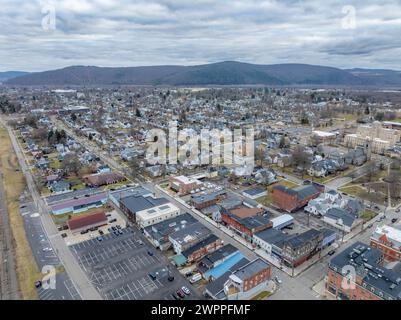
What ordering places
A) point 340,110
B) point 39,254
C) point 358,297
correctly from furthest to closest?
point 340,110, point 39,254, point 358,297

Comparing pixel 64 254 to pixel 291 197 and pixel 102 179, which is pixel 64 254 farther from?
pixel 291 197

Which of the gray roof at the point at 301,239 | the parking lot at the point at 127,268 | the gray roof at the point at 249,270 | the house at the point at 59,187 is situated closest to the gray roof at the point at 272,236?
the gray roof at the point at 301,239

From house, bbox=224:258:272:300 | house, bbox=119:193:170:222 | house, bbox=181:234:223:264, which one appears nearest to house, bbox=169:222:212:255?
house, bbox=181:234:223:264

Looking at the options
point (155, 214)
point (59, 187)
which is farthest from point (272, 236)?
point (59, 187)

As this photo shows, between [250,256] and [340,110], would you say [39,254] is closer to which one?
[250,256]

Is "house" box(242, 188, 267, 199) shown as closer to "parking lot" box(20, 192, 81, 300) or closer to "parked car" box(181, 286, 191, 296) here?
"parked car" box(181, 286, 191, 296)

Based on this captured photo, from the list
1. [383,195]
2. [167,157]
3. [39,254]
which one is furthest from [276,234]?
[167,157]

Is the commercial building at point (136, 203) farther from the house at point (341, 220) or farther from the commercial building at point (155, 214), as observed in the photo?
the house at point (341, 220)
